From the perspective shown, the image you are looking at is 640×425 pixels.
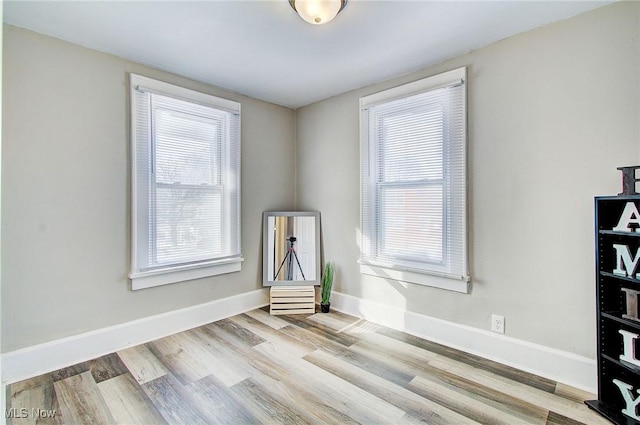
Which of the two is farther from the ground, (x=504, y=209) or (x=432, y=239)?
(x=504, y=209)

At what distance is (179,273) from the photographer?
125 inches

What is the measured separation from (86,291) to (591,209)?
3632mm

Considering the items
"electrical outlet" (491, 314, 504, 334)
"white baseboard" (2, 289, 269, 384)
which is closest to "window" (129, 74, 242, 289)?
"white baseboard" (2, 289, 269, 384)

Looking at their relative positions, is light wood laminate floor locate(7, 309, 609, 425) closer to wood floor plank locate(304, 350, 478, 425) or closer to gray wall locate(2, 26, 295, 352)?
wood floor plank locate(304, 350, 478, 425)

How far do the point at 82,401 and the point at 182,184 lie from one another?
178 cm

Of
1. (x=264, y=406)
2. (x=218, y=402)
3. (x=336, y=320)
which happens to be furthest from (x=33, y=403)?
(x=336, y=320)

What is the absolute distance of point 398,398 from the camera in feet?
7.16

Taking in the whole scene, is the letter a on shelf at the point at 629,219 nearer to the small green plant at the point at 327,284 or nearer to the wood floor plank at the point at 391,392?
the wood floor plank at the point at 391,392

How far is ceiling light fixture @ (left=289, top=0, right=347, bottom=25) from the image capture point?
6.61 feet

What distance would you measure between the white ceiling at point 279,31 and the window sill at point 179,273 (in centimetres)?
178

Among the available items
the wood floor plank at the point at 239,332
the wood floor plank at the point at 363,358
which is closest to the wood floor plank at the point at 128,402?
the wood floor plank at the point at 239,332

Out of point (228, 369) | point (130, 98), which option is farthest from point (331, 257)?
point (130, 98)

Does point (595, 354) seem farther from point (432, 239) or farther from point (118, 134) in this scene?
point (118, 134)

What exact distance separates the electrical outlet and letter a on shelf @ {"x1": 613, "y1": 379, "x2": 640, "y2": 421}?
722 millimetres
